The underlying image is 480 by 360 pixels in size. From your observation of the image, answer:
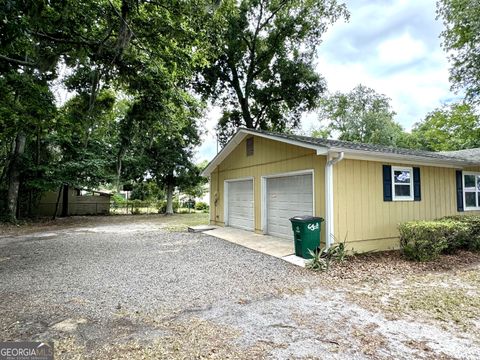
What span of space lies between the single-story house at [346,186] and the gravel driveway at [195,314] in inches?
84.6

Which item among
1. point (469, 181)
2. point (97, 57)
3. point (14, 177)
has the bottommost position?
point (469, 181)

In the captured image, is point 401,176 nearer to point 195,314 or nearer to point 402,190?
point 402,190

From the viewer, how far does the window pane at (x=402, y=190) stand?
7.29m

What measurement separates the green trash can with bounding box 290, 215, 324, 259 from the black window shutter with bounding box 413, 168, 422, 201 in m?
3.34

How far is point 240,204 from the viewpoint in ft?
34.9

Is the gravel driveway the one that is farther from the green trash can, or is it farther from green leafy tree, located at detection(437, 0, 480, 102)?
green leafy tree, located at detection(437, 0, 480, 102)

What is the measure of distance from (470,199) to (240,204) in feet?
25.8

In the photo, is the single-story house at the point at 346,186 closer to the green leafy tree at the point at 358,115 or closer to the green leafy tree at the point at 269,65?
the green leafy tree at the point at 269,65

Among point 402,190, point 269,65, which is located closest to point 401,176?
point 402,190

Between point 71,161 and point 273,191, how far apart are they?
35.4 ft

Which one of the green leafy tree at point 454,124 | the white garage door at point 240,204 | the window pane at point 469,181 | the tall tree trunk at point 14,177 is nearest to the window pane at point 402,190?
the window pane at point 469,181

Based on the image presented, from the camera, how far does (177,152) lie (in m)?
17.6

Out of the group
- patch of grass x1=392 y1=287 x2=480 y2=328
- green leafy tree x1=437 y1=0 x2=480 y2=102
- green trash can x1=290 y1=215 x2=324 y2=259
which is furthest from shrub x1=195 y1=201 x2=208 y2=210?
patch of grass x1=392 y1=287 x2=480 y2=328

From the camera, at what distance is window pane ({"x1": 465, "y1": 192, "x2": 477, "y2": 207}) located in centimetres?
908
